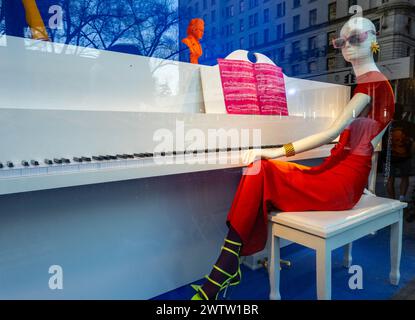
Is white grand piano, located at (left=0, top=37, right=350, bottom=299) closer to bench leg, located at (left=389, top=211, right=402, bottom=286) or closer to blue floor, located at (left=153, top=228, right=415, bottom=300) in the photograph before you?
blue floor, located at (left=153, top=228, right=415, bottom=300)

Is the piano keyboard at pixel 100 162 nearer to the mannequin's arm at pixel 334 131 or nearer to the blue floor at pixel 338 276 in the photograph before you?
the mannequin's arm at pixel 334 131

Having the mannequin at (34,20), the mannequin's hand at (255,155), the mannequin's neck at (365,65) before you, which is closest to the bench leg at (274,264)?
the mannequin's hand at (255,155)

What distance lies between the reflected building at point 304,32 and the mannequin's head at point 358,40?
0.21 m

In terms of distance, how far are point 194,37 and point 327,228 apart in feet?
4.01

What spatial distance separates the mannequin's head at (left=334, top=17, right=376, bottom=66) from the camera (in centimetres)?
133

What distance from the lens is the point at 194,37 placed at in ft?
5.42

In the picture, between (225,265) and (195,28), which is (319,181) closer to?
(225,265)

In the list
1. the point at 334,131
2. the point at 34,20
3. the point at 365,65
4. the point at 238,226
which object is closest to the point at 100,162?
the point at 238,226

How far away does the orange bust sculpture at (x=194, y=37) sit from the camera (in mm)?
1643

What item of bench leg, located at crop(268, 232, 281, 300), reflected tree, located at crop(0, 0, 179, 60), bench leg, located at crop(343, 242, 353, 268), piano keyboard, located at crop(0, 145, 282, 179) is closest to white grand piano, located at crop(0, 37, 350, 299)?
piano keyboard, located at crop(0, 145, 282, 179)

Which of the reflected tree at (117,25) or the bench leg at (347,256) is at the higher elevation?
the reflected tree at (117,25)

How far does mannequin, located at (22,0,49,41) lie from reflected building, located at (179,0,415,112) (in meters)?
0.70
